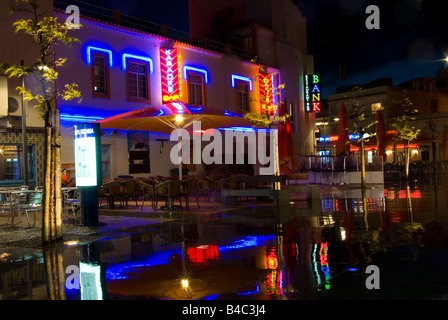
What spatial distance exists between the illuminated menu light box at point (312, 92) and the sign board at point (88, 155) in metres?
25.7

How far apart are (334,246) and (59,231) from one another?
554cm

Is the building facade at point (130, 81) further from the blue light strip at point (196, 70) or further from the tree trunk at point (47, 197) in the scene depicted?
the tree trunk at point (47, 197)

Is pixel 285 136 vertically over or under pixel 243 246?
over

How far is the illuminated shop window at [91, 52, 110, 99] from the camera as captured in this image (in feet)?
65.5

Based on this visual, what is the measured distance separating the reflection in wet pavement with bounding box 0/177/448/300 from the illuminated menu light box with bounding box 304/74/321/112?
23722 mm

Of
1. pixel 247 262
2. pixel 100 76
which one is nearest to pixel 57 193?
pixel 247 262

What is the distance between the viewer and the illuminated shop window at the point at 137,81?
2164cm

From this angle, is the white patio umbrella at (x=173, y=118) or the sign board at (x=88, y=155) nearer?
the sign board at (x=88, y=155)

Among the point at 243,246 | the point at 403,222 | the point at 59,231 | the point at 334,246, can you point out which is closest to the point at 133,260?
the point at 243,246

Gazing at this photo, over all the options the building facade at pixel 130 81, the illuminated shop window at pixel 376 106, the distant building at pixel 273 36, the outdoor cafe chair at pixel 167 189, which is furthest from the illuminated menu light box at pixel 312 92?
the outdoor cafe chair at pixel 167 189

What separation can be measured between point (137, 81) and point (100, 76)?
207cm

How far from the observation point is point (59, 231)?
9.41 meters
